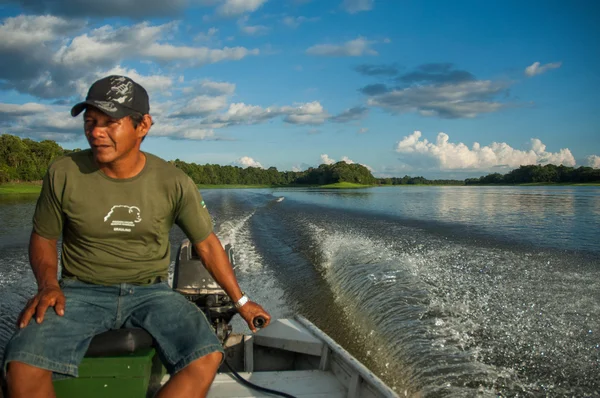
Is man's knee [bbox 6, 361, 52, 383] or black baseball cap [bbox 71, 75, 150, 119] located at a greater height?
black baseball cap [bbox 71, 75, 150, 119]

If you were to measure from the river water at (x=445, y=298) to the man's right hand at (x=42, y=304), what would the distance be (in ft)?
10.5

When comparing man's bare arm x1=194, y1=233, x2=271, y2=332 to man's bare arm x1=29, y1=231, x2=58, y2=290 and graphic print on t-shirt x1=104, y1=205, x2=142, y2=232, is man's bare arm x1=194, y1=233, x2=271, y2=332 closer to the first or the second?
graphic print on t-shirt x1=104, y1=205, x2=142, y2=232

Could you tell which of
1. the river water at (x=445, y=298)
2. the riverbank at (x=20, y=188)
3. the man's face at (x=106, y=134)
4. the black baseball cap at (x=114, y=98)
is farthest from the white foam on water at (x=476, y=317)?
the riverbank at (x=20, y=188)

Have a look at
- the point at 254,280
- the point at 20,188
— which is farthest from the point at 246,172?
the point at 254,280

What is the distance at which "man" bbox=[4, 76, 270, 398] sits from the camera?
2514 millimetres

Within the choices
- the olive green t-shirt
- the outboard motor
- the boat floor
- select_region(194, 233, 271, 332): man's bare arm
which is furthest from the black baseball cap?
the boat floor

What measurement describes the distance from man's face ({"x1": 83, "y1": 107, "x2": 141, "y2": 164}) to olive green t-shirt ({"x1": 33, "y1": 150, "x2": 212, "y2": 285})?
0.17 metres

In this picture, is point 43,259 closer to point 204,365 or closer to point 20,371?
point 20,371

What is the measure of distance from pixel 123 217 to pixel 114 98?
0.73 meters

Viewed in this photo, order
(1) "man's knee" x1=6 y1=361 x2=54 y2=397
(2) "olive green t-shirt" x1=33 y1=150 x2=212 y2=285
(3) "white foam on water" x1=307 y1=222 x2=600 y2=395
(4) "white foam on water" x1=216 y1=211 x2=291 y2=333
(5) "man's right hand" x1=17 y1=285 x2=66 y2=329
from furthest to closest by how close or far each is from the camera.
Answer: (4) "white foam on water" x1=216 y1=211 x2=291 y2=333 → (3) "white foam on water" x1=307 y1=222 x2=600 y2=395 → (2) "olive green t-shirt" x1=33 y1=150 x2=212 y2=285 → (5) "man's right hand" x1=17 y1=285 x2=66 y2=329 → (1) "man's knee" x1=6 y1=361 x2=54 y2=397

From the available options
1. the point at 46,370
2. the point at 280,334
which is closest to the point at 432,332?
the point at 280,334

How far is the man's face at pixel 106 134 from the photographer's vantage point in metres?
2.68

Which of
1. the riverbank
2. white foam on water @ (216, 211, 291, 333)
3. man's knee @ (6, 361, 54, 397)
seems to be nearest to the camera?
man's knee @ (6, 361, 54, 397)

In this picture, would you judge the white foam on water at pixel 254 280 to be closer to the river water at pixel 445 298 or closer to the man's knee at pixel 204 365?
the river water at pixel 445 298
